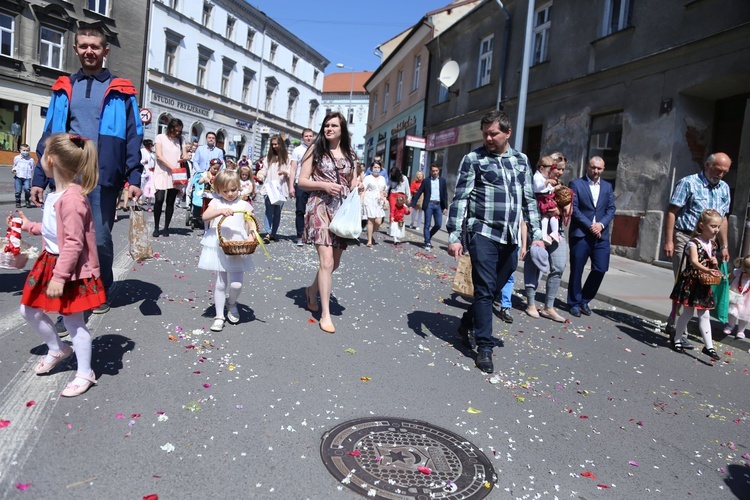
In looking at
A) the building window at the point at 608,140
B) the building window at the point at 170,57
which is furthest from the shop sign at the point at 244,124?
the building window at the point at 608,140

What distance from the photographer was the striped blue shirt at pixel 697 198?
5.89 metres

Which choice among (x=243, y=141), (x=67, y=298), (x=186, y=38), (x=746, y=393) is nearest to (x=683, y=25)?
(x=746, y=393)

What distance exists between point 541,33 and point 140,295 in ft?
52.3

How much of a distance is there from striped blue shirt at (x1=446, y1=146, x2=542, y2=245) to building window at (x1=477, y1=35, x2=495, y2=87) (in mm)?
17690

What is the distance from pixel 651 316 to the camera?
7.30m

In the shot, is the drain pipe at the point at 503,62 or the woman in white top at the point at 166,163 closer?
the woman in white top at the point at 166,163

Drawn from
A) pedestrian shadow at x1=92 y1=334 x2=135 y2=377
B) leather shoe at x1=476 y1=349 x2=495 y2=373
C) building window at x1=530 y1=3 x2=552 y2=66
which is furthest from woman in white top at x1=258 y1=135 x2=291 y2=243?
building window at x1=530 y1=3 x2=552 y2=66

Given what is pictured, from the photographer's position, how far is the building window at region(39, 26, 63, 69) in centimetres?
2947

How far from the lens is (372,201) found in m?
11.7

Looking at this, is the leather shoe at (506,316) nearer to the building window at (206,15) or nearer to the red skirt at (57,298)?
the red skirt at (57,298)

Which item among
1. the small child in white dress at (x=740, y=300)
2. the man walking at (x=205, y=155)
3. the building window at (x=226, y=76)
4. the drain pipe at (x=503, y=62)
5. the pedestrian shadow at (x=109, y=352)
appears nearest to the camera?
the pedestrian shadow at (x=109, y=352)

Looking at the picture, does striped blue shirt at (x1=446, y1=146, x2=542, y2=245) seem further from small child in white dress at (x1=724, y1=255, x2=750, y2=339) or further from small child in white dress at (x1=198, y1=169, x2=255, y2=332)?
small child in white dress at (x1=724, y1=255, x2=750, y2=339)

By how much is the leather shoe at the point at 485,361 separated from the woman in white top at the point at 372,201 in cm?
725

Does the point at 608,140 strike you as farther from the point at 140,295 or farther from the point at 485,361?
the point at 140,295
